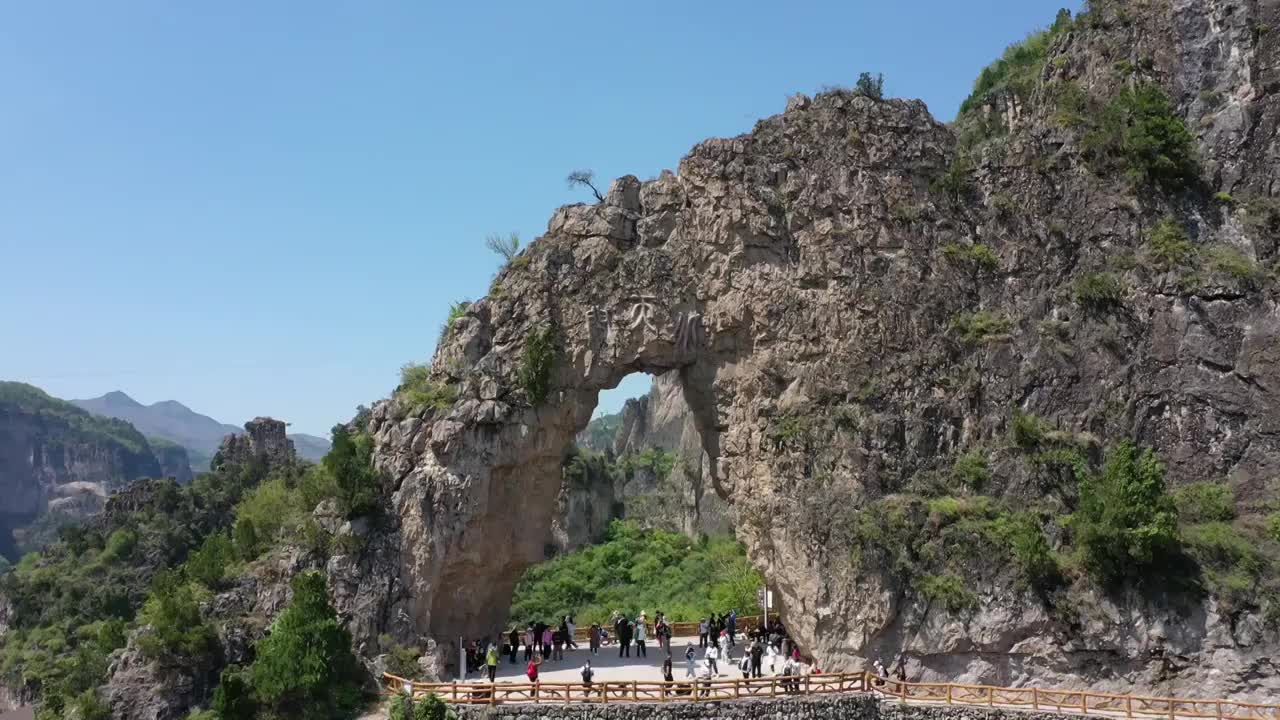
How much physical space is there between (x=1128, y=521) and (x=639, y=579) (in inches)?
1501

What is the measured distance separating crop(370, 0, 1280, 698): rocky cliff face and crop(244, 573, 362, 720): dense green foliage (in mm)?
2942

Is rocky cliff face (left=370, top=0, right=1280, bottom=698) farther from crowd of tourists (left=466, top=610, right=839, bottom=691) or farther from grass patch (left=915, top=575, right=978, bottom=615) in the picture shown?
crowd of tourists (left=466, top=610, right=839, bottom=691)

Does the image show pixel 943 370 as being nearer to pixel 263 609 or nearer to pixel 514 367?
pixel 514 367

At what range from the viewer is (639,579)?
209 feet

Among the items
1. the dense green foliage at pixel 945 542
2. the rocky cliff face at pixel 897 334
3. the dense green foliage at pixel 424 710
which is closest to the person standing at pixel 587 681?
the dense green foliage at pixel 424 710

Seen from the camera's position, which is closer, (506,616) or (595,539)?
(506,616)

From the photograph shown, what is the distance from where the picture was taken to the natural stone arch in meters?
34.2

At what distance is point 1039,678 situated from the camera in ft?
96.9

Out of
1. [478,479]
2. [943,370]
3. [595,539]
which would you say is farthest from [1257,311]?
[595,539]

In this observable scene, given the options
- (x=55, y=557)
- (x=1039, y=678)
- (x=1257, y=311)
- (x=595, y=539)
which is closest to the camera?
(x=1039, y=678)

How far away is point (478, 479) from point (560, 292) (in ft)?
21.4

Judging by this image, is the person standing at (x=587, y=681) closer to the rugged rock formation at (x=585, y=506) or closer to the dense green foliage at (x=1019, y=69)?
the dense green foliage at (x=1019, y=69)

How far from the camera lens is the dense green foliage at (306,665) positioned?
29.5 meters

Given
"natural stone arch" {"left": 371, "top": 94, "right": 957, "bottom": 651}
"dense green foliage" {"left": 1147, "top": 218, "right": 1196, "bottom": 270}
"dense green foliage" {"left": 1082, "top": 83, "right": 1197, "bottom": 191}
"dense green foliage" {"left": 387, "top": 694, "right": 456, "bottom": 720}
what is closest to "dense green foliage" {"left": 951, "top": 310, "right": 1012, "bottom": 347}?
"natural stone arch" {"left": 371, "top": 94, "right": 957, "bottom": 651}
